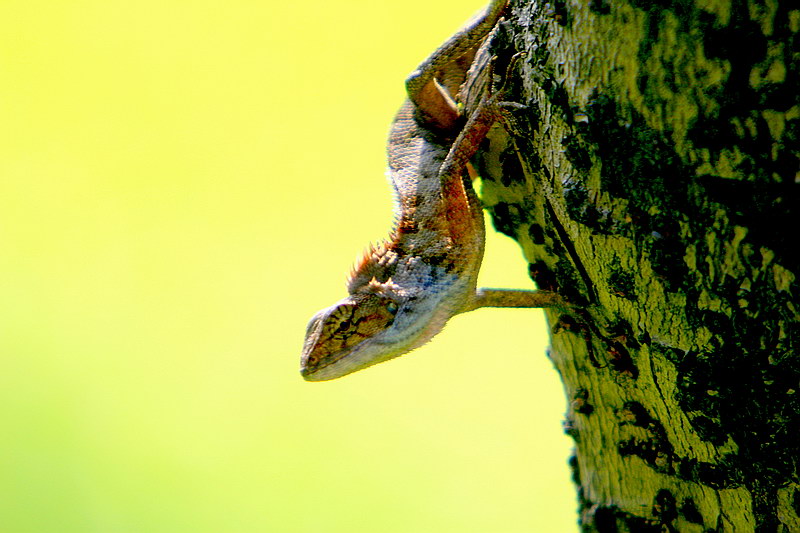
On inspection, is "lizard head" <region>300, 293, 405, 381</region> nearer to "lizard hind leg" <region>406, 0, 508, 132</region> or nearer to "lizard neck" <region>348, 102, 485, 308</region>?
"lizard neck" <region>348, 102, 485, 308</region>

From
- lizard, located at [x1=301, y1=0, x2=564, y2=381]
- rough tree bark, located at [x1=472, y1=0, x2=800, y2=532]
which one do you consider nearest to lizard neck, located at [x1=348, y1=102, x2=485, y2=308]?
lizard, located at [x1=301, y1=0, x2=564, y2=381]

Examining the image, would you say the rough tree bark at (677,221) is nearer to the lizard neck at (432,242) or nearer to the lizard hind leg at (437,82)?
the lizard neck at (432,242)

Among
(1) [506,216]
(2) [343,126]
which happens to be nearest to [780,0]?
(1) [506,216]

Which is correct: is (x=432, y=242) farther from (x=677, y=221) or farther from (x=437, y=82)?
(x=677, y=221)

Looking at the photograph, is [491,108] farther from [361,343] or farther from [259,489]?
[259,489]

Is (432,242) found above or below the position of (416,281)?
above

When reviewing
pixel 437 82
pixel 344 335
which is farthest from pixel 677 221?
pixel 437 82
